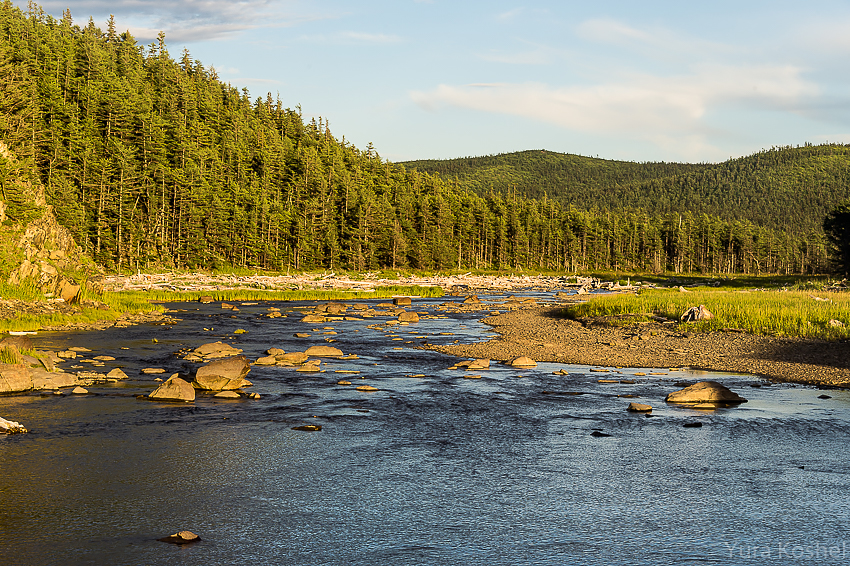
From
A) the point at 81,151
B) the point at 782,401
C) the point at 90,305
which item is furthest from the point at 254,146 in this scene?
the point at 782,401

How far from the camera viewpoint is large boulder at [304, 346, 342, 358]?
30.0m

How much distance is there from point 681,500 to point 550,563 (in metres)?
3.86

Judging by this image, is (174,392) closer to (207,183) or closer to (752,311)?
(752,311)

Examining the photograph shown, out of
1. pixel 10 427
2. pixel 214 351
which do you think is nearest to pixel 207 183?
pixel 214 351

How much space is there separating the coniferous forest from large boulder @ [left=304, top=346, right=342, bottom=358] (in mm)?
26214

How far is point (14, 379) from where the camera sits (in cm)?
2073

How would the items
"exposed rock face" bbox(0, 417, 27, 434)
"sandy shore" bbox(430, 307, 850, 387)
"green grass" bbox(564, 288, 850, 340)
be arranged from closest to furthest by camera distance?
"exposed rock face" bbox(0, 417, 27, 434)
"sandy shore" bbox(430, 307, 850, 387)
"green grass" bbox(564, 288, 850, 340)

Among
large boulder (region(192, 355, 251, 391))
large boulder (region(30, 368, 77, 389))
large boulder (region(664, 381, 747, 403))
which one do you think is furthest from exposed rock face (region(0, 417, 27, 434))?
large boulder (region(664, 381, 747, 403))

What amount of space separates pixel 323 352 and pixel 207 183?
81190mm

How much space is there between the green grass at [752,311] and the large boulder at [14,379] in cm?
3178

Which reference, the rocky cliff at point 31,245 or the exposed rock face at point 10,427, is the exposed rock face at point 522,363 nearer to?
the exposed rock face at point 10,427

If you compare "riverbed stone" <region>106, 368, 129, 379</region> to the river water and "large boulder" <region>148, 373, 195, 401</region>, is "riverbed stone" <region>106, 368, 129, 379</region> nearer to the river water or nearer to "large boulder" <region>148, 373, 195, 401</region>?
the river water

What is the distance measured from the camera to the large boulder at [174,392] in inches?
792

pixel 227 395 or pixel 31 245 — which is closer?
pixel 227 395
